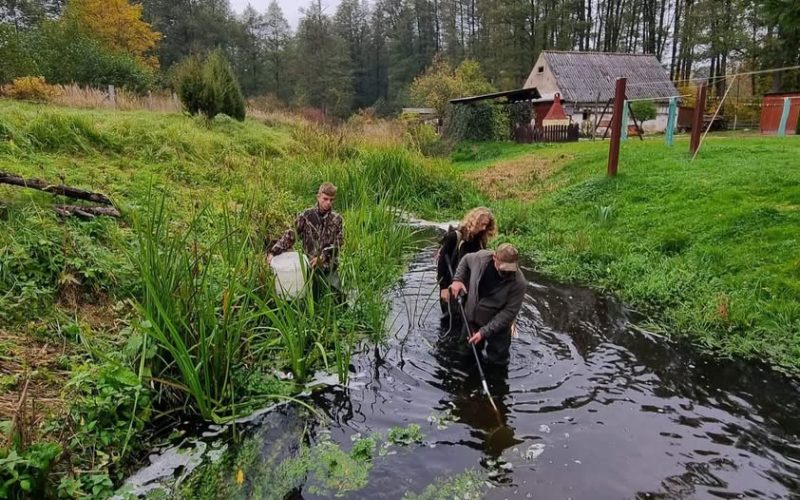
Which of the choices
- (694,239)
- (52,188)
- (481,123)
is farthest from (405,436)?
(481,123)

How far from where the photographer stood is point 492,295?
13.7 ft

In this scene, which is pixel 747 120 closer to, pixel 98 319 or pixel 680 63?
pixel 680 63

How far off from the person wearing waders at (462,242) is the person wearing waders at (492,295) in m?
0.38

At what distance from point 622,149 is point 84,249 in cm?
1300

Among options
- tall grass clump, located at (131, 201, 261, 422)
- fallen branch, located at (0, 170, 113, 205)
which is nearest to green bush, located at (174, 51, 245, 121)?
fallen branch, located at (0, 170, 113, 205)

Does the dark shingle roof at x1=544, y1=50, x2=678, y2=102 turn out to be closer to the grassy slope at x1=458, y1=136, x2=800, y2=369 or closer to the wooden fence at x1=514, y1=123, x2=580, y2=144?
the wooden fence at x1=514, y1=123, x2=580, y2=144

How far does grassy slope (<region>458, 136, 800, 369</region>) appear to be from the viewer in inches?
196

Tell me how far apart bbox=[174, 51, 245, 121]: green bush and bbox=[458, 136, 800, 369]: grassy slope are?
27.1ft

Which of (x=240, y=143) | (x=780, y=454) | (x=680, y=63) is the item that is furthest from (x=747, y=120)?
(x=780, y=454)

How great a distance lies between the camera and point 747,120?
25.6 metres

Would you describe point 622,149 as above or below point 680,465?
above

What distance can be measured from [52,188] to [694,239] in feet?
25.2

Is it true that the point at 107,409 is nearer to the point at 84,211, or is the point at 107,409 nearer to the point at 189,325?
the point at 189,325

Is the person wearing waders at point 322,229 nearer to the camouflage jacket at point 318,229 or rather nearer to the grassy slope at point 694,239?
the camouflage jacket at point 318,229
